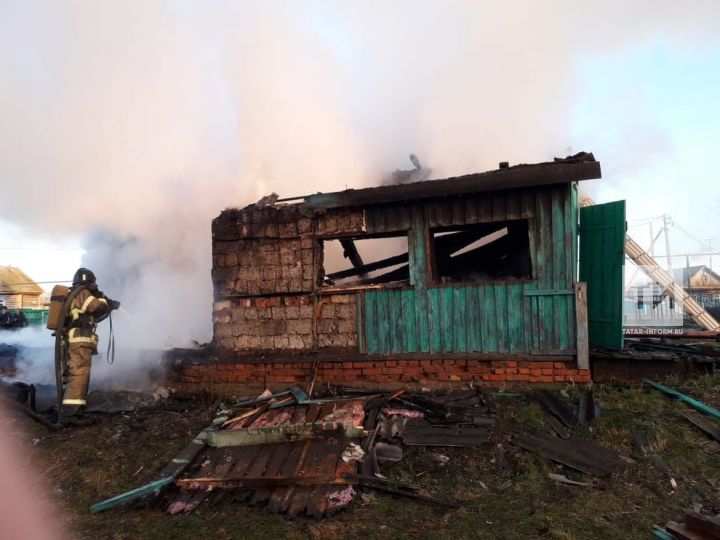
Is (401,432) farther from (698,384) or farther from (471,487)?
(698,384)

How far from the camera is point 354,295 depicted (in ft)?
22.6

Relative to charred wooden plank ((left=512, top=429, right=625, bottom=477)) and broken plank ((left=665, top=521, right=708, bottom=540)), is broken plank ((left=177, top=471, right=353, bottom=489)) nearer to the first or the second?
charred wooden plank ((left=512, top=429, right=625, bottom=477))

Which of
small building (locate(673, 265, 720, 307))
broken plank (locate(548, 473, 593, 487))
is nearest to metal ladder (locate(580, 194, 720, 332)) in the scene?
small building (locate(673, 265, 720, 307))

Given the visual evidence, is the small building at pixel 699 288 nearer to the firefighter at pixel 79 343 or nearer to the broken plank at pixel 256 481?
the broken plank at pixel 256 481

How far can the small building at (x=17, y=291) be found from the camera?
3111cm

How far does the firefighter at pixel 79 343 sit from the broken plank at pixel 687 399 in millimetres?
8071

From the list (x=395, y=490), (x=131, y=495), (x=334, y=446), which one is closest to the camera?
(x=395, y=490)

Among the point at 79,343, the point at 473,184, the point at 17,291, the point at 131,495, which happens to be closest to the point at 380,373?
the point at 473,184

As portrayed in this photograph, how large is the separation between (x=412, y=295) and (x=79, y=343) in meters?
5.11

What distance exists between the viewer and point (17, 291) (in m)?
33.8

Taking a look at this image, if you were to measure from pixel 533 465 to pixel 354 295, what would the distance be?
3442 mm

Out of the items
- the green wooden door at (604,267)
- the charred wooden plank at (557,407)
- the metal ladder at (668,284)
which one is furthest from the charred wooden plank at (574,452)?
the metal ladder at (668,284)

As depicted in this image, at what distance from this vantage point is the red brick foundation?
6129 mm

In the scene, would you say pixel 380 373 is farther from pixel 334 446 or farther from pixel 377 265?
pixel 377 265
